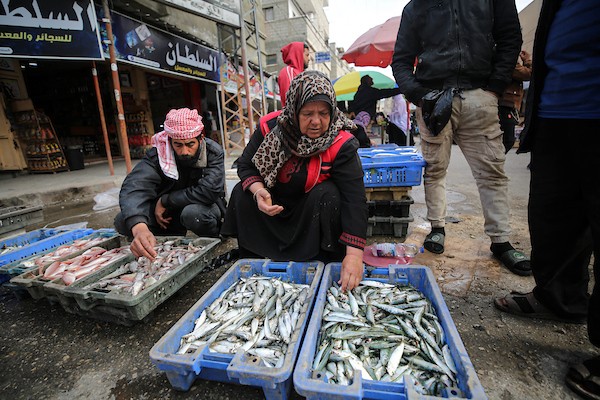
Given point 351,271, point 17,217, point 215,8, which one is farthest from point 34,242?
point 215,8

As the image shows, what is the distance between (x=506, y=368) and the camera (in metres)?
1.52

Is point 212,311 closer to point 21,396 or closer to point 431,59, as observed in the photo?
point 21,396

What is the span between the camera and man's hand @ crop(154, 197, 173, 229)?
112 inches

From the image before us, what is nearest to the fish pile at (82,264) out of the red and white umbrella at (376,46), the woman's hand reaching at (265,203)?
the woman's hand reaching at (265,203)

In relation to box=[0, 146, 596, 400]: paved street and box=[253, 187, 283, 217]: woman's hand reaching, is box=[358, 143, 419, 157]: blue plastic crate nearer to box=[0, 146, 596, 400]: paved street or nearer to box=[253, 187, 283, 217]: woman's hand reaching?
box=[0, 146, 596, 400]: paved street

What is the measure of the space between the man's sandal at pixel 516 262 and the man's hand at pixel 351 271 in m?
1.40

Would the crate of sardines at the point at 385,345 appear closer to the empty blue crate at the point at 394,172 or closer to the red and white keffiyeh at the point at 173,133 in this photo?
the empty blue crate at the point at 394,172

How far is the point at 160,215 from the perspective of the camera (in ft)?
9.46

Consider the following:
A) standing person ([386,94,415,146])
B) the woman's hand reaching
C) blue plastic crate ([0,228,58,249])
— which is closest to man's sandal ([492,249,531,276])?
the woman's hand reaching

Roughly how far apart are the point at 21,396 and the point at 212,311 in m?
1.04

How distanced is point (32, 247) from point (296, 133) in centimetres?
268

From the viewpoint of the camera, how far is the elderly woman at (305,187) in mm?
1968

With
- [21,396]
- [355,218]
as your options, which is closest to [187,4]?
[355,218]

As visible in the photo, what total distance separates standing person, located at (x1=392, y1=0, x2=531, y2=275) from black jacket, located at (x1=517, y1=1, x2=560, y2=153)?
76 centimetres
